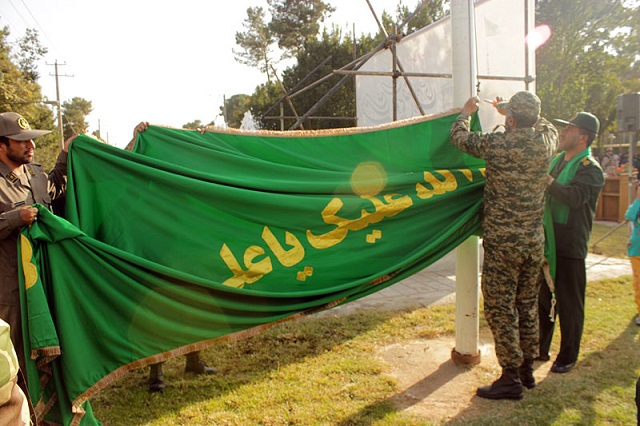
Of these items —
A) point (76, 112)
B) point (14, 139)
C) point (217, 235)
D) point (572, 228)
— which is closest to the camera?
point (14, 139)

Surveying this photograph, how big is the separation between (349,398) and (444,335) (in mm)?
1527

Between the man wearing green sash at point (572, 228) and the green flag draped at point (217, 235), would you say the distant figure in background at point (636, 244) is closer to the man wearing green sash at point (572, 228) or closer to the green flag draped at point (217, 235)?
the man wearing green sash at point (572, 228)

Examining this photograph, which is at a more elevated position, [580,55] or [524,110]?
[580,55]

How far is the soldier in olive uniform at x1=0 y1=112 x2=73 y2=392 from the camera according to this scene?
250 centimetres

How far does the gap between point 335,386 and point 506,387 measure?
1.19 meters

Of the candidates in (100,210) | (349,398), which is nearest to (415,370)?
(349,398)

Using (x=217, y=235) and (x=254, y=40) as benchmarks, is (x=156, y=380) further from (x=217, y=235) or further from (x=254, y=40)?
(x=254, y=40)

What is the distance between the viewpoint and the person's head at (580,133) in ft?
11.7

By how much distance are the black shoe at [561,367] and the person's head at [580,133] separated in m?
1.67

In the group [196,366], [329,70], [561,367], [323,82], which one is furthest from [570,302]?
[329,70]

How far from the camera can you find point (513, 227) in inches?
124

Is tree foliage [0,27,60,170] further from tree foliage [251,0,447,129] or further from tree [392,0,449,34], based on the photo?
tree [392,0,449,34]

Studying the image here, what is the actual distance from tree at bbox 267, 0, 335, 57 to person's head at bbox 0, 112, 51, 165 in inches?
1199

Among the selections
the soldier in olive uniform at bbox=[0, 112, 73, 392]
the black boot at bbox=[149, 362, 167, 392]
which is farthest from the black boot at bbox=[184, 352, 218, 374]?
Result: the soldier in olive uniform at bbox=[0, 112, 73, 392]
